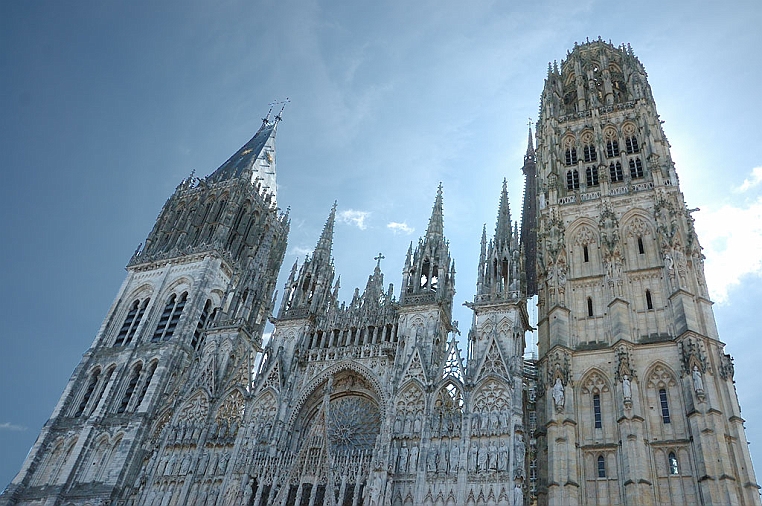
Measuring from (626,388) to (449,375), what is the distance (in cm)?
765

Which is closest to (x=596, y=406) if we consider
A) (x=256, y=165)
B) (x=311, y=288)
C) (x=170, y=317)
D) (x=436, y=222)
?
(x=436, y=222)

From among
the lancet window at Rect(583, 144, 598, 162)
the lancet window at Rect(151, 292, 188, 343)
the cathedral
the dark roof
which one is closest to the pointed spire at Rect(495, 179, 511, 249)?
the cathedral

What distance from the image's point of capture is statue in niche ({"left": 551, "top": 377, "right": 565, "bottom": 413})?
2717 cm

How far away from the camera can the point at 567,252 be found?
33.3 meters

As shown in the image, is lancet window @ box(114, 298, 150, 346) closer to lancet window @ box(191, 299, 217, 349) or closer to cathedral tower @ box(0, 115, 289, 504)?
cathedral tower @ box(0, 115, 289, 504)

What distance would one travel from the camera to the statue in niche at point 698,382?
82.7 ft

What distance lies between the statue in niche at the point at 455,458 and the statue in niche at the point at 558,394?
16.0ft

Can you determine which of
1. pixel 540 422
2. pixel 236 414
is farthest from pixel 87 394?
pixel 540 422

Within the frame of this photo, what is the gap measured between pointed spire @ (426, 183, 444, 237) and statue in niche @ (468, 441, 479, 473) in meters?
13.6

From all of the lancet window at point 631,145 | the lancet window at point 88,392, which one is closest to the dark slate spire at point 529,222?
the lancet window at point 631,145

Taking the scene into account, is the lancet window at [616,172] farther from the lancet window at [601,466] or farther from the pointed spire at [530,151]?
the pointed spire at [530,151]

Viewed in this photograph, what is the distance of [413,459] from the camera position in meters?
26.3

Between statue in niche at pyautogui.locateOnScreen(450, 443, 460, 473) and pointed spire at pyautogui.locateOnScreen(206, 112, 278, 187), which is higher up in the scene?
pointed spire at pyautogui.locateOnScreen(206, 112, 278, 187)

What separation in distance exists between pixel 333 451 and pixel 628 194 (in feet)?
68.8
